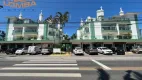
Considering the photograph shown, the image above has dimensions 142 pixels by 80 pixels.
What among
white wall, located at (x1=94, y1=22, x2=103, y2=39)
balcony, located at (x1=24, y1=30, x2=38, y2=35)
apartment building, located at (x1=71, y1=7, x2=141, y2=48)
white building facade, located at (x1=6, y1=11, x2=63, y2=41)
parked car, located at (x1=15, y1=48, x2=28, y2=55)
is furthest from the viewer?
balcony, located at (x1=24, y1=30, x2=38, y2=35)

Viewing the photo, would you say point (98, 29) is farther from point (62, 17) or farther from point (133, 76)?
point (133, 76)

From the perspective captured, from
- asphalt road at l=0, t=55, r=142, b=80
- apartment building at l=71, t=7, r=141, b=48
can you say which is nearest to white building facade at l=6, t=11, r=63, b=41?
apartment building at l=71, t=7, r=141, b=48

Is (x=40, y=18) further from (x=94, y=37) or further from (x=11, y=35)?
(x=94, y=37)

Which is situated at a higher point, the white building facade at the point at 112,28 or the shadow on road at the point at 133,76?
the white building facade at the point at 112,28

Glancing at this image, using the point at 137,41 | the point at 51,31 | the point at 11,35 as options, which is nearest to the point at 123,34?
the point at 137,41

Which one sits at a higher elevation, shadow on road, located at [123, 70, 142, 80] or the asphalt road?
the asphalt road

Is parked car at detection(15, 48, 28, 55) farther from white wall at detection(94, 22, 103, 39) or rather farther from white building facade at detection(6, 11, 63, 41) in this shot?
white wall at detection(94, 22, 103, 39)

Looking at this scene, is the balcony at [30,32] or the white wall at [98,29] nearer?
the white wall at [98,29]

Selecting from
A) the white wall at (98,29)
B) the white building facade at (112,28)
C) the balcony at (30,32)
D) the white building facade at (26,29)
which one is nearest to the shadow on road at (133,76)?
the white building facade at (112,28)

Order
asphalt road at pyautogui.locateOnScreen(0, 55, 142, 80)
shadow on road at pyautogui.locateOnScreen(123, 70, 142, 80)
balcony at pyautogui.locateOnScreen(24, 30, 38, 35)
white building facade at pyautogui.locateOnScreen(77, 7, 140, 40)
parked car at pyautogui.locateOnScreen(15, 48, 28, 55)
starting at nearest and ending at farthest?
1. shadow on road at pyautogui.locateOnScreen(123, 70, 142, 80)
2. asphalt road at pyautogui.locateOnScreen(0, 55, 142, 80)
3. parked car at pyautogui.locateOnScreen(15, 48, 28, 55)
4. white building facade at pyautogui.locateOnScreen(77, 7, 140, 40)
5. balcony at pyautogui.locateOnScreen(24, 30, 38, 35)

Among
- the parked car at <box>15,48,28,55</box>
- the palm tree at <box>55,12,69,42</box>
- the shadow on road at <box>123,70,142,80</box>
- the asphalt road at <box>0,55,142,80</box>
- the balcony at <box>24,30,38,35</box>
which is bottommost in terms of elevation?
the shadow on road at <box>123,70,142,80</box>

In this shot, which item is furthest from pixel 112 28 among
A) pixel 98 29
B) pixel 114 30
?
pixel 98 29

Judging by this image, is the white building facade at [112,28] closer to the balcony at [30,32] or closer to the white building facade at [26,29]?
the white building facade at [26,29]

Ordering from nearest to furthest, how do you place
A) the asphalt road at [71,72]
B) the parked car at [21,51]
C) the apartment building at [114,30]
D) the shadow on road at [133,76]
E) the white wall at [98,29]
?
1. the shadow on road at [133,76]
2. the asphalt road at [71,72]
3. the parked car at [21,51]
4. the apartment building at [114,30]
5. the white wall at [98,29]
